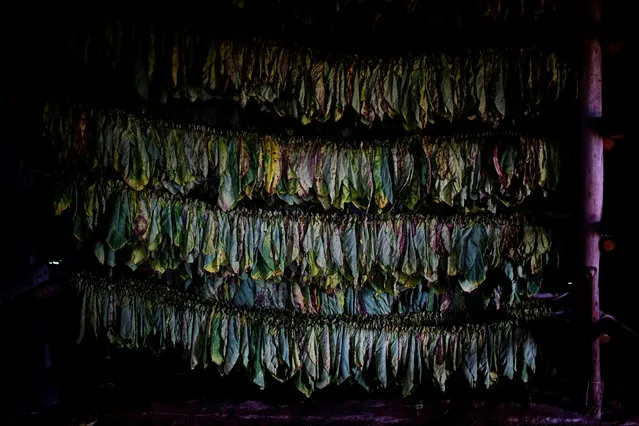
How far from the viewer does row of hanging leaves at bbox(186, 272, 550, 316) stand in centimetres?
376

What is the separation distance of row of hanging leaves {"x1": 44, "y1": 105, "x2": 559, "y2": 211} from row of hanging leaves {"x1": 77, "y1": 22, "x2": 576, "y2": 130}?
213 mm

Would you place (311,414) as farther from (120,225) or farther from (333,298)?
(120,225)

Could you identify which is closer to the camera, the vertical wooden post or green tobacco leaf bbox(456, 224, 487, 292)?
the vertical wooden post

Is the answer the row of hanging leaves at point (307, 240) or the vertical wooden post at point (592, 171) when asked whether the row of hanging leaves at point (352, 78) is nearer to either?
the vertical wooden post at point (592, 171)

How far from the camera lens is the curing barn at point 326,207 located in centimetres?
331

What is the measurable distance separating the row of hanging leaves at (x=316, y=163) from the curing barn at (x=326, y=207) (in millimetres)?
15

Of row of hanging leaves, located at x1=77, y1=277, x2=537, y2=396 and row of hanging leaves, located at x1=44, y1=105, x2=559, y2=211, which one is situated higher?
row of hanging leaves, located at x1=44, y1=105, x2=559, y2=211

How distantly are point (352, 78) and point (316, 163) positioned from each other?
62cm

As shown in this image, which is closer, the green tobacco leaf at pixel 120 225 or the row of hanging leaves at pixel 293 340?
the green tobacco leaf at pixel 120 225

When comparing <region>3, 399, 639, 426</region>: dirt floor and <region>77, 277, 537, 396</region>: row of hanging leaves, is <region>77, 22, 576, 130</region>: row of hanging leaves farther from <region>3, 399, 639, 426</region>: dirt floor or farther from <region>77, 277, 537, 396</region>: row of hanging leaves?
<region>3, 399, 639, 426</region>: dirt floor

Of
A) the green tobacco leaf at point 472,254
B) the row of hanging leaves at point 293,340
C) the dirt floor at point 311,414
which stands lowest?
the dirt floor at point 311,414

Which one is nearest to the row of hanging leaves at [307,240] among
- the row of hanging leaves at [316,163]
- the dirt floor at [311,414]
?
the row of hanging leaves at [316,163]

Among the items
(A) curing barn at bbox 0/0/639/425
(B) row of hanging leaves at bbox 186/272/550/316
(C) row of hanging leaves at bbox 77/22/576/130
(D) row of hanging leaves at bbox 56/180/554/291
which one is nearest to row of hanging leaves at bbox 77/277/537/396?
(A) curing barn at bbox 0/0/639/425

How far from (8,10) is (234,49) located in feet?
5.02
